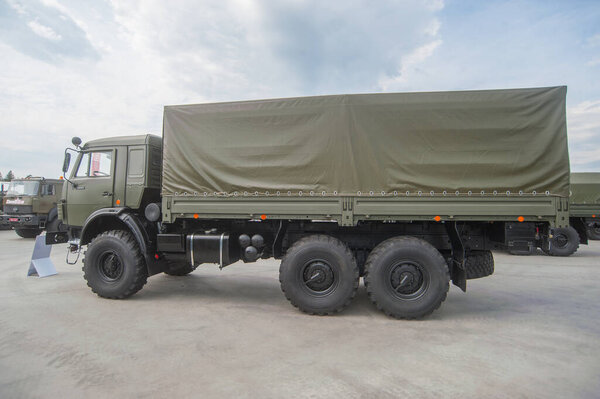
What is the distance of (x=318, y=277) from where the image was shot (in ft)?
16.5

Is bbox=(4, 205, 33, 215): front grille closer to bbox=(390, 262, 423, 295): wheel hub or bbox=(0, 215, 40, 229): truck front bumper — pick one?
bbox=(0, 215, 40, 229): truck front bumper

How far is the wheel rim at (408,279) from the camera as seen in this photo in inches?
193

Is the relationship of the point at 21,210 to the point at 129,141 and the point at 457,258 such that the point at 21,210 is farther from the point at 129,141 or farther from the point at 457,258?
the point at 457,258

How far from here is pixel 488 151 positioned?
4.92 metres

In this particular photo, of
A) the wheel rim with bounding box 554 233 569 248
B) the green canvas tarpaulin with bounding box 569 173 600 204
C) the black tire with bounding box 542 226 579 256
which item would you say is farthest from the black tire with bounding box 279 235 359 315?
the green canvas tarpaulin with bounding box 569 173 600 204

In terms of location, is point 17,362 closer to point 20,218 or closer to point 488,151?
point 488,151

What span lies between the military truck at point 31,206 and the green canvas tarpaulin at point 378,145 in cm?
1426

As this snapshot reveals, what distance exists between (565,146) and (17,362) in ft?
24.2

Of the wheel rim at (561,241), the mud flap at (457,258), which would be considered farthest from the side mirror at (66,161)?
the wheel rim at (561,241)

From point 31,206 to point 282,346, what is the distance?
1738cm

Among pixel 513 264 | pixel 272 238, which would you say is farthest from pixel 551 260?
pixel 272 238

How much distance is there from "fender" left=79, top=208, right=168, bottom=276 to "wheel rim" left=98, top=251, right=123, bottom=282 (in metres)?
0.49

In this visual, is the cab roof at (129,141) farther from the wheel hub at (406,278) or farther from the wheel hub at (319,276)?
the wheel hub at (406,278)

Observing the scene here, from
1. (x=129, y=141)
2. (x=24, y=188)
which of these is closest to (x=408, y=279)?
(x=129, y=141)
